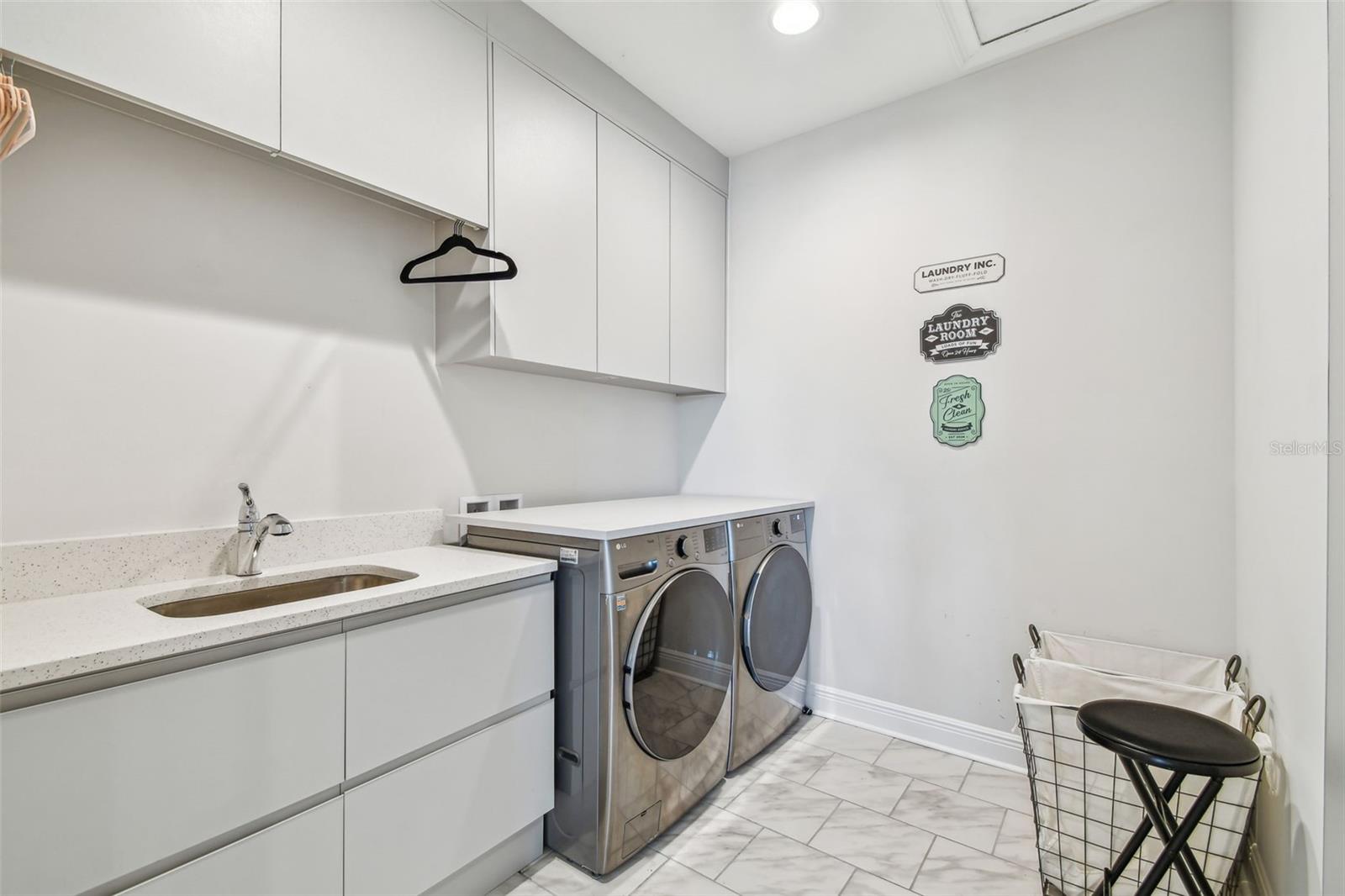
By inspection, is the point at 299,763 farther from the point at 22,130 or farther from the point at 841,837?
the point at 841,837

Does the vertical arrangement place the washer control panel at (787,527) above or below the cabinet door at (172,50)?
below

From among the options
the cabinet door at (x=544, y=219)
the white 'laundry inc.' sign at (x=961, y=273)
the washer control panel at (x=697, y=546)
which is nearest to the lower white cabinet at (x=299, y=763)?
the washer control panel at (x=697, y=546)

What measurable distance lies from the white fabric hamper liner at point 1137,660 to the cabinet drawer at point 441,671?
5.38 feet

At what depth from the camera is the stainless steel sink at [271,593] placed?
4.41 ft

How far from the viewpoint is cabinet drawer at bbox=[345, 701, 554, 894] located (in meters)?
1.23

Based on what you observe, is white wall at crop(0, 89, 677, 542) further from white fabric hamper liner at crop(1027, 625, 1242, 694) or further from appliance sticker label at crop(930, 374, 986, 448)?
white fabric hamper liner at crop(1027, 625, 1242, 694)

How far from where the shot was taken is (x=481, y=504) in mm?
2066

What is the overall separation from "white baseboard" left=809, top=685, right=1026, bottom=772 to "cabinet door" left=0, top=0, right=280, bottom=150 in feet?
8.80

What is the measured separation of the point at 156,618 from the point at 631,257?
1842 mm

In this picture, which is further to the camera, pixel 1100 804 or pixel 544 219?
pixel 544 219

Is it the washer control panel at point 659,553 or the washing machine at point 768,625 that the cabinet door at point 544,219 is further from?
the washing machine at point 768,625

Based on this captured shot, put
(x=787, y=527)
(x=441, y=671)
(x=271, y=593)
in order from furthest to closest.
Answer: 1. (x=787, y=527)
2. (x=271, y=593)
3. (x=441, y=671)

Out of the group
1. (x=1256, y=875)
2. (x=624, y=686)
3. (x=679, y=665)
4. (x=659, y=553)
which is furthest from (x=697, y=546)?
(x=1256, y=875)

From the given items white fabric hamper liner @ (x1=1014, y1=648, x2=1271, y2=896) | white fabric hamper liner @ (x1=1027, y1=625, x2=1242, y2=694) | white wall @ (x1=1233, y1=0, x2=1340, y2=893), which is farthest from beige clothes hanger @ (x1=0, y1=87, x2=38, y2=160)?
white fabric hamper liner @ (x1=1027, y1=625, x2=1242, y2=694)
